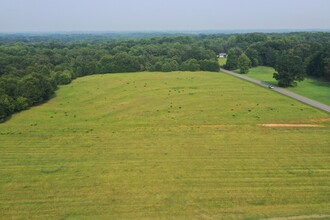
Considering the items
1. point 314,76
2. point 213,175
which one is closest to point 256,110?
point 213,175

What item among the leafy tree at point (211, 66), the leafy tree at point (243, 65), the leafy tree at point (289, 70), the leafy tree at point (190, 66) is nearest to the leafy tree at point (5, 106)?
the leafy tree at point (289, 70)

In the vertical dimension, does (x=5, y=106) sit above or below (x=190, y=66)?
below

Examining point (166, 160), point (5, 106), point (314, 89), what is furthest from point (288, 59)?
point (5, 106)

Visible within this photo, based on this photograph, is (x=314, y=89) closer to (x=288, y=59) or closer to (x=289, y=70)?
(x=289, y=70)

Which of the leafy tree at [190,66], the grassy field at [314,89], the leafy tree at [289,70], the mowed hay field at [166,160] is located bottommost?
the mowed hay field at [166,160]

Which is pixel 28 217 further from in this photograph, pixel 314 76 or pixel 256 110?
pixel 314 76

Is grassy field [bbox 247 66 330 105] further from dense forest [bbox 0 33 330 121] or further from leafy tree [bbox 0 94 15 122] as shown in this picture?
leafy tree [bbox 0 94 15 122]

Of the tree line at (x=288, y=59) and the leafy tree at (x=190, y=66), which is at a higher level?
the tree line at (x=288, y=59)

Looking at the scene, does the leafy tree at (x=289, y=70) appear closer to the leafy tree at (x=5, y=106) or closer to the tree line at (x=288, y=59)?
the tree line at (x=288, y=59)

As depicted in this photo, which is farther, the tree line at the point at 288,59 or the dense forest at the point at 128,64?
the tree line at the point at 288,59
